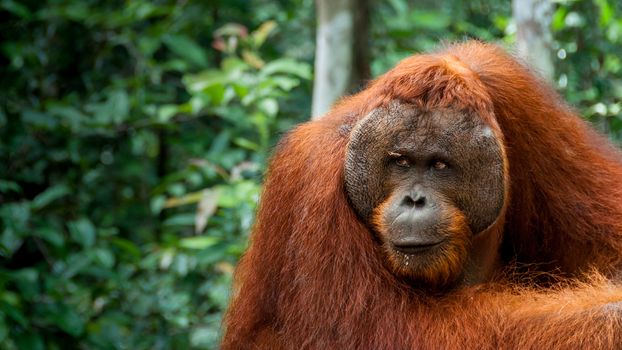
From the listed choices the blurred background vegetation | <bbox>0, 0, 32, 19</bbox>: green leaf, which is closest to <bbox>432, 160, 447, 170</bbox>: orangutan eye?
the blurred background vegetation

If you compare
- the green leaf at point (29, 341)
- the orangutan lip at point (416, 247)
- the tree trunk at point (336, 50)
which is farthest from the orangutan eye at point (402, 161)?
the green leaf at point (29, 341)

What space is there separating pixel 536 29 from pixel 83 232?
2.66 meters

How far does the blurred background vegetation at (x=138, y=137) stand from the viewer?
5086mm

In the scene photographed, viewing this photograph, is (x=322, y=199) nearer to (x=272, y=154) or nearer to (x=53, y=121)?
(x=272, y=154)

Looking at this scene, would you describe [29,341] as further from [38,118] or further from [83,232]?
[38,118]

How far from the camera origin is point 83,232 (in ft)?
16.6

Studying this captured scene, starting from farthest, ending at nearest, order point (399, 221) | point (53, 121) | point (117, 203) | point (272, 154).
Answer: point (117, 203) → point (53, 121) → point (272, 154) → point (399, 221)

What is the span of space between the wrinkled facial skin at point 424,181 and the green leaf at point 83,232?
218 centimetres

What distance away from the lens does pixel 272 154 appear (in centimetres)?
383

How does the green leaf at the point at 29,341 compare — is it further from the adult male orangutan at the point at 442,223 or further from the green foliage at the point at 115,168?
the adult male orangutan at the point at 442,223

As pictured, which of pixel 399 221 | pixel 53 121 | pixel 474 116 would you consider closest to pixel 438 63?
pixel 474 116

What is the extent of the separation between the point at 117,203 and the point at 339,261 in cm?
395

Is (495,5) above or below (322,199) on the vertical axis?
above

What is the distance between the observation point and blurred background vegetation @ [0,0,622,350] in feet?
16.7
